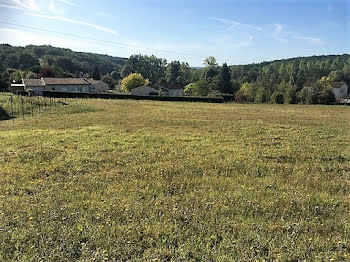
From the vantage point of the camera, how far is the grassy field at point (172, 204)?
11.0 feet

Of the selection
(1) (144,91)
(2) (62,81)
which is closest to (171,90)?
(1) (144,91)

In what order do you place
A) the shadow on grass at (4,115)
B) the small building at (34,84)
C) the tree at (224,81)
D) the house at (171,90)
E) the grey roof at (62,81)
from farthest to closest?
the tree at (224,81), the house at (171,90), the grey roof at (62,81), the small building at (34,84), the shadow on grass at (4,115)

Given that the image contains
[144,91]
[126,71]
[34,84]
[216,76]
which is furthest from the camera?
[126,71]

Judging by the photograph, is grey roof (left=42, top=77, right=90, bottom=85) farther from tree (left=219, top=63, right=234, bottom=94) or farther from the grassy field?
the grassy field

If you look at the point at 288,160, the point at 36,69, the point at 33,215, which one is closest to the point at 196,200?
the point at 33,215

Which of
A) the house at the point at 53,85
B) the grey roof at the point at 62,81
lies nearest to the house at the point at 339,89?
the house at the point at 53,85

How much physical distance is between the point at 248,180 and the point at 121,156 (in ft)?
12.0

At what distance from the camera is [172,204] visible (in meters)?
4.61

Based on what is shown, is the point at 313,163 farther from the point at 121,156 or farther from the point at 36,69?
the point at 36,69

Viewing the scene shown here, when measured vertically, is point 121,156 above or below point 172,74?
below

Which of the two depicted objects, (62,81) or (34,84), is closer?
A: (34,84)

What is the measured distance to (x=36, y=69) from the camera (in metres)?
77.2

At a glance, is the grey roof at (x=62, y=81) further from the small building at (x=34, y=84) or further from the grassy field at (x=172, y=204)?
the grassy field at (x=172, y=204)

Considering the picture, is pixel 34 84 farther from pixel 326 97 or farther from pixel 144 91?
pixel 326 97
